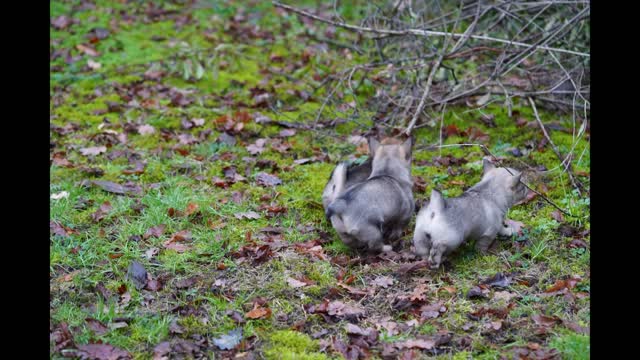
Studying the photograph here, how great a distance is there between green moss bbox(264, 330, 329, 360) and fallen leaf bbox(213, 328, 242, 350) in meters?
0.19

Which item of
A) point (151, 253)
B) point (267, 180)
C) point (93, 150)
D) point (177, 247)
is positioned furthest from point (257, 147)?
point (151, 253)

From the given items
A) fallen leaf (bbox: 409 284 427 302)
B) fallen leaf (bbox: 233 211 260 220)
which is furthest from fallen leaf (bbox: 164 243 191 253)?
fallen leaf (bbox: 409 284 427 302)

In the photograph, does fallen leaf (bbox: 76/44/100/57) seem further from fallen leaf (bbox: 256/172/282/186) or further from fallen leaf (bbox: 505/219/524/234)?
fallen leaf (bbox: 505/219/524/234)

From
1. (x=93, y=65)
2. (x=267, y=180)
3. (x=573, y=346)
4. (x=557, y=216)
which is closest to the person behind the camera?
(x=573, y=346)

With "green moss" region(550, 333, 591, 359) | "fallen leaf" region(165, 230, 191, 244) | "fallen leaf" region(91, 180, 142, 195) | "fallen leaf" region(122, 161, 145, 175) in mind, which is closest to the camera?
"green moss" region(550, 333, 591, 359)

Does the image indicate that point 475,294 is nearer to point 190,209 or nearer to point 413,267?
point 413,267

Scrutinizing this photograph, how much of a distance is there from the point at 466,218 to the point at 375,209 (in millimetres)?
631

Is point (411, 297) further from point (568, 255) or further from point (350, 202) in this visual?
point (568, 255)

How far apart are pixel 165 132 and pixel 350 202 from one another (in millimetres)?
3180

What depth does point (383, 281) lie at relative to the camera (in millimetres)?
4504

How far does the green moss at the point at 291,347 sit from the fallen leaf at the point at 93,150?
141 inches

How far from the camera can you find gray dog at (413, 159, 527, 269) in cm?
450

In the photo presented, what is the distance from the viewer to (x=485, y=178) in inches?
204

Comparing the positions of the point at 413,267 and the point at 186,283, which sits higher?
the point at 413,267
